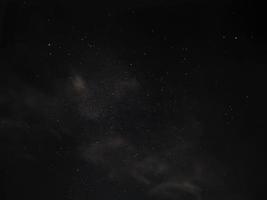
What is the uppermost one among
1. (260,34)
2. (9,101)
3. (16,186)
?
(260,34)

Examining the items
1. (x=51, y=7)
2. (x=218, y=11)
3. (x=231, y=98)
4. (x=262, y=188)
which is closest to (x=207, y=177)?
(x=262, y=188)

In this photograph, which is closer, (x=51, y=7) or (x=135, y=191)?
(x=51, y=7)

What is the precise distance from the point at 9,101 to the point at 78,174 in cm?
311

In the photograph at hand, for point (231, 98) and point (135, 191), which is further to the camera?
point (135, 191)

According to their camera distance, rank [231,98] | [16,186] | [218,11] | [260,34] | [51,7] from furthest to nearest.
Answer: [16,186] → [231,98] → [260,34] → [218,11] → [51,7]

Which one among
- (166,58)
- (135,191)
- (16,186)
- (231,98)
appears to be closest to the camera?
(166,58)

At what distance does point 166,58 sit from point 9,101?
3504 millimetres

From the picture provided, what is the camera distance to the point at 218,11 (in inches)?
240

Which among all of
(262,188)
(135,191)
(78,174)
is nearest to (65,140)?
(78,174)

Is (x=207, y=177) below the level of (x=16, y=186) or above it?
above

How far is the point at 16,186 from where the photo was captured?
9.19 metres

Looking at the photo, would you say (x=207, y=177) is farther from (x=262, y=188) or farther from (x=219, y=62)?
(x=219, y=62)

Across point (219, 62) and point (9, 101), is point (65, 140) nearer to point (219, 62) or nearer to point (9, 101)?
point (9, 101)

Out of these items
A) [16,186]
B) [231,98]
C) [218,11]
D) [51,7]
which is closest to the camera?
[51,7]
